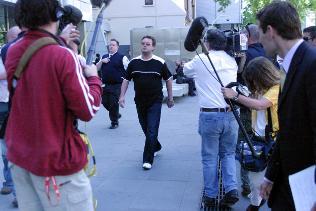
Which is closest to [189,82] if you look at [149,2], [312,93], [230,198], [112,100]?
[112,100]

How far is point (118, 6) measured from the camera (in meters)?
31.9

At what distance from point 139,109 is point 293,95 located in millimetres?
4528

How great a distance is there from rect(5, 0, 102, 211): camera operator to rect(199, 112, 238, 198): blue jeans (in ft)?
7.73

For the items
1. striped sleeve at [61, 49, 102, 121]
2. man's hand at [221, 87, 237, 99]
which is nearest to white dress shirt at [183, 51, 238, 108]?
man's hand at [221, 87, 237, 99]

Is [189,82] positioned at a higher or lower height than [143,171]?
lower

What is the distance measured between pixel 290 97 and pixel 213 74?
247 cm

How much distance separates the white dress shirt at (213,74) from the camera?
4676mm

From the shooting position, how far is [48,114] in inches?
91.0

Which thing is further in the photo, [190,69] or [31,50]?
[190,69]

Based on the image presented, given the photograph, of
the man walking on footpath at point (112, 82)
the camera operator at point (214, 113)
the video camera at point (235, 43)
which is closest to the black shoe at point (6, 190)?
the camera operator at point (214, 113)

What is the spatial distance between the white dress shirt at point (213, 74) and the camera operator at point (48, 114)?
2358 millimetres

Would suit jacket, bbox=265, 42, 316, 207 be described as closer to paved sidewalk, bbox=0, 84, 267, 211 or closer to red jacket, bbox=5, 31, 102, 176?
red jacket, bbox=5, 31, 102, 176

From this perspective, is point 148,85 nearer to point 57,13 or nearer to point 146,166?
point 146,166

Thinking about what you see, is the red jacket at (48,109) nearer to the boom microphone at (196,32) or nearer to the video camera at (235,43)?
the boom microphone at (196,32)
